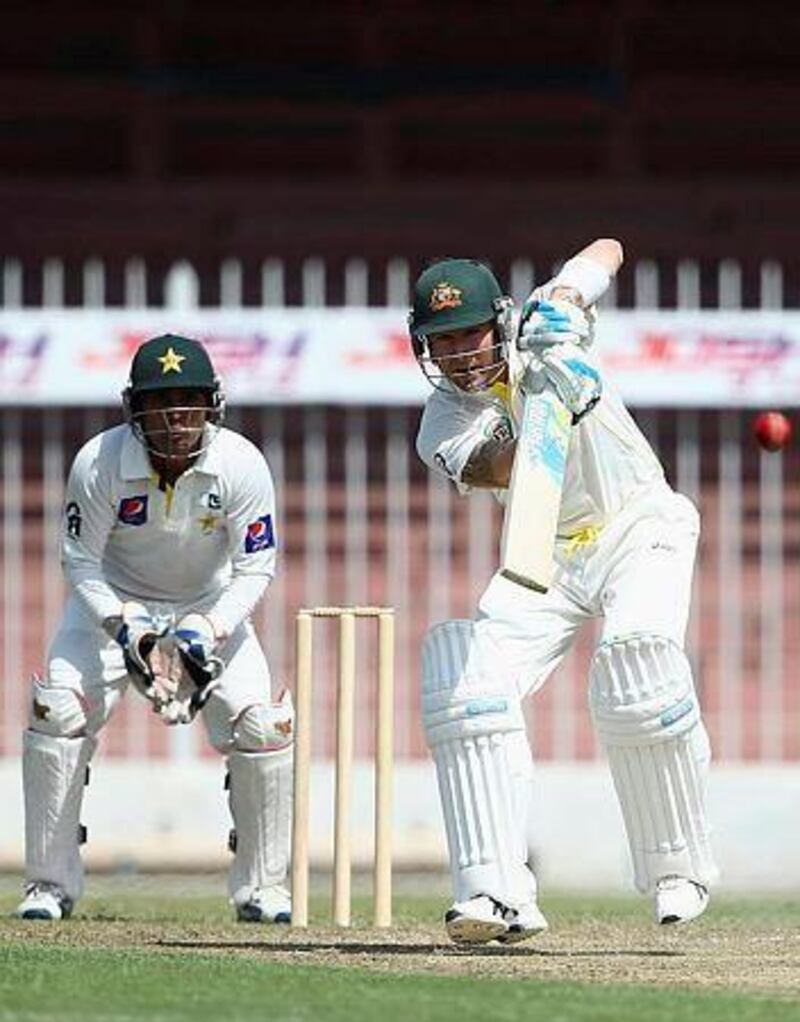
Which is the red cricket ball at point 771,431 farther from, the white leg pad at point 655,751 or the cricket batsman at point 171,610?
the white leg pad at point 655,751

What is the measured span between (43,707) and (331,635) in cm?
389

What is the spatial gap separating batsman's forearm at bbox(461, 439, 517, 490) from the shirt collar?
1190 millimetres

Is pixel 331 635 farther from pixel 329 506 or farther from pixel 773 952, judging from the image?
pixel 773 952

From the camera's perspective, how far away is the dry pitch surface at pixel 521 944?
24.4 ft

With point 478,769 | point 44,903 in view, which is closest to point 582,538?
point 478,769

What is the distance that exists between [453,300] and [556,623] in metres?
0.79

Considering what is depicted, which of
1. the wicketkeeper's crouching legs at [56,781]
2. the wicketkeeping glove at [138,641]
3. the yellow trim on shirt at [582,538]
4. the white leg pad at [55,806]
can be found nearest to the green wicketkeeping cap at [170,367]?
the wicketkeeping glove at [138,641]

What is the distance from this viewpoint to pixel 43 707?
9.23 metres

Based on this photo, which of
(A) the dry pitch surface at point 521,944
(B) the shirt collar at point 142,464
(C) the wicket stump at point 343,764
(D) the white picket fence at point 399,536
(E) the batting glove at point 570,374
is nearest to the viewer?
(A) the dry pitch surface at point 521,944

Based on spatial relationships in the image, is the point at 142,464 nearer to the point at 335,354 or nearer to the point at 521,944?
the point at 521,944

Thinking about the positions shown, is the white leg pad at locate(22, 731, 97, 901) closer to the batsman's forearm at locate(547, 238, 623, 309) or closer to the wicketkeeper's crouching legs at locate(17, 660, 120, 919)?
the wicketkeeper's crouching legs at locate(17, 660, 120, 919)

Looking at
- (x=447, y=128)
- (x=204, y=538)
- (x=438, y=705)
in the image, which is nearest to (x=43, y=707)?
(x=204, y=538)

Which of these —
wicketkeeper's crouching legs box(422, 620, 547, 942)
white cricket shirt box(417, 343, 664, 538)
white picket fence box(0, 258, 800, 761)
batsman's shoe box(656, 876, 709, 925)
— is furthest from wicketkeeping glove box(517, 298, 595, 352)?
white picket fence box(0, 258, 800, 761)

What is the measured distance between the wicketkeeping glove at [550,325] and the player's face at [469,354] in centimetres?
11
